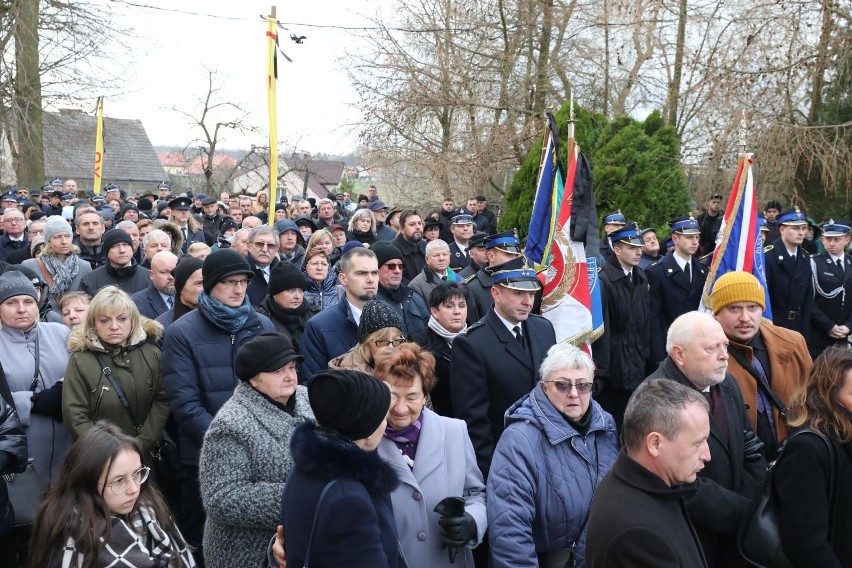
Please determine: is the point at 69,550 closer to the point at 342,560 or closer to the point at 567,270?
the point at 342,560

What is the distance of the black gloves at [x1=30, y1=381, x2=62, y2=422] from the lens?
4.95 meters

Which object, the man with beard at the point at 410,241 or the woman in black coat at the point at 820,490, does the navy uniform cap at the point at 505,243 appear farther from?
the woman in black coat at the point at 820,490

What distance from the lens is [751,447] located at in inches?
159

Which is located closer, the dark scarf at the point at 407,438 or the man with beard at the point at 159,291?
the dark scarf at the point at 407,438

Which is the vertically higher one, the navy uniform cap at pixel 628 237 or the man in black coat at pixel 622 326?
the navy uniform cap at pixel 628 237

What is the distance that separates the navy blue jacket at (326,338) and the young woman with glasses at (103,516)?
71.3 inches

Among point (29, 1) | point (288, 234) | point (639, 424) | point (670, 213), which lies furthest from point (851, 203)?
point (29, 1)

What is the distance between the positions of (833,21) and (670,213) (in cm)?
368

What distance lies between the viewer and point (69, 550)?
344 cm

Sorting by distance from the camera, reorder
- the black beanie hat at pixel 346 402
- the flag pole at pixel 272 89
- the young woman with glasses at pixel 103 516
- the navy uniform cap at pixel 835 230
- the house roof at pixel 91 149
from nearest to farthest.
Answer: the black beanie hat at pixel 346 402 < the young woman with glasses at pixel 103 516 < the navy uniform cap at pixel 835 230 < the flag pole at pixel 272 89 < the house roof at pixel 91 149

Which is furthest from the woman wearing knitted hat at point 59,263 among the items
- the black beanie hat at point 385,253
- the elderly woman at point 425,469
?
the elderly woman at point 425,469

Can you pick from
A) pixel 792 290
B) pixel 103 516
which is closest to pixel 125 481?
pixel 103 516

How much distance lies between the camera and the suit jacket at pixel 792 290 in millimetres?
9422

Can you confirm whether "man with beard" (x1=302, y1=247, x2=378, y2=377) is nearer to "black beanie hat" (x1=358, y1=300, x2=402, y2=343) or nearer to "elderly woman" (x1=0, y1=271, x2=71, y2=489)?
"black beanie hat" (x1=358, y1=300, x2=402, y2=343)
